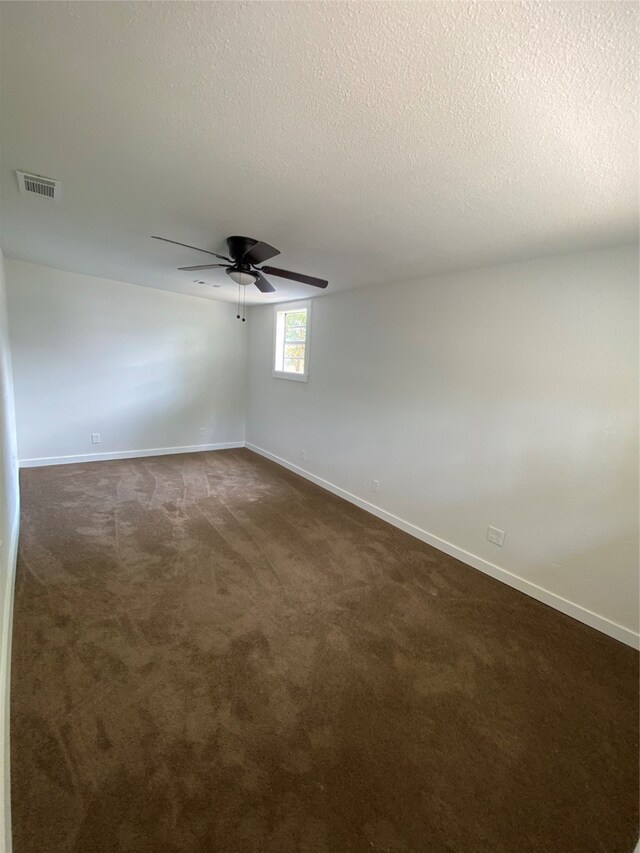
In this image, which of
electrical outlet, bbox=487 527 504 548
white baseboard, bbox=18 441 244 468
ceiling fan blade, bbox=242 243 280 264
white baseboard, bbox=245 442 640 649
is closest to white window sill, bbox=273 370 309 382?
white baseboard, bbox=245 442 640 649

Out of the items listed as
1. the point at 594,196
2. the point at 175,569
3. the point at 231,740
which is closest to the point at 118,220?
the point at 175,569

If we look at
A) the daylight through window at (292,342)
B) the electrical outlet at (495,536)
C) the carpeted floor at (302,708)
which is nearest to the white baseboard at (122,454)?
the daylight through window at (292,342)

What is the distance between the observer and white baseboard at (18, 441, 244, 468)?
4.38 m

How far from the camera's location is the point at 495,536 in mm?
2637

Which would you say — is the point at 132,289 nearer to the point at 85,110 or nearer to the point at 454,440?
the point at 85,110

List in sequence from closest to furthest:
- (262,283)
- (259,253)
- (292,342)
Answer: (259,253) < (262,283) < (292,342)

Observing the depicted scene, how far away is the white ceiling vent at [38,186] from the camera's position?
5.63ft

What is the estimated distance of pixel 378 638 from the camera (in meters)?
2.00

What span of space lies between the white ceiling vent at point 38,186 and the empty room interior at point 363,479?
1.7 inches

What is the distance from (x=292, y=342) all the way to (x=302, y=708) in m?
4.17

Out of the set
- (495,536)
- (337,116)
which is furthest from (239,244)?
(495,536)

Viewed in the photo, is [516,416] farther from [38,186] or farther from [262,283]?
[38,186]

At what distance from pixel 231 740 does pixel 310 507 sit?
2.36 metres

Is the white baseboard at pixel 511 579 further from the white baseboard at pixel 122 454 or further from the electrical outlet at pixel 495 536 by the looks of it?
the white baseboard at pixel 122 454
